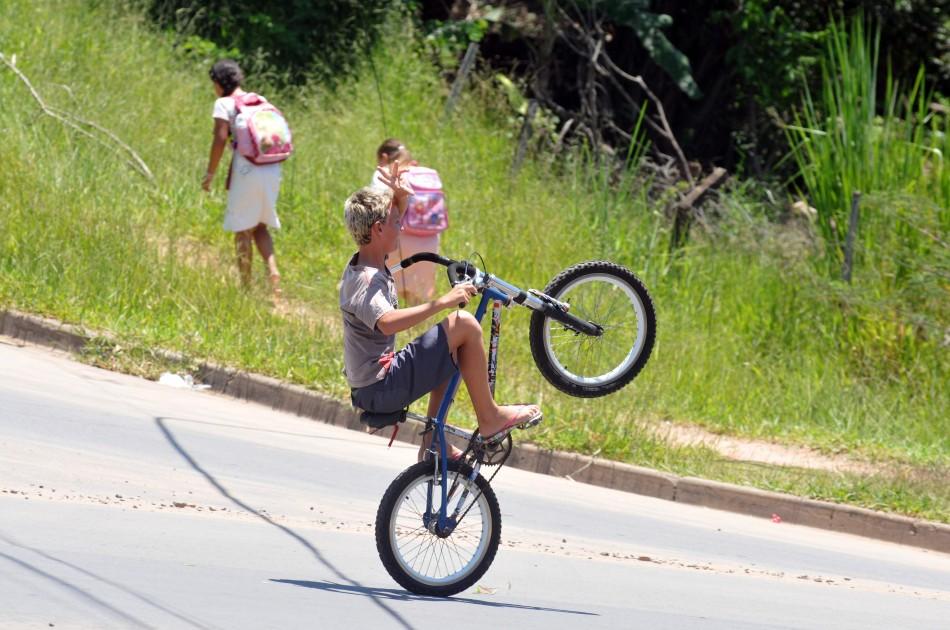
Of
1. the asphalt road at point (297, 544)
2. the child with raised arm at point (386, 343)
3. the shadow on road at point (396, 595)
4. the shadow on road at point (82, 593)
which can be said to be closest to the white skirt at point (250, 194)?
the asphalt road at point (297, 544)

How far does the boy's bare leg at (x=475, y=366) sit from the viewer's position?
5.96 m

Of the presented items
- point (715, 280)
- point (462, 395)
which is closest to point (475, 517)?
point (462, 395)

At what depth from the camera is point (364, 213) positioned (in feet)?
19.2

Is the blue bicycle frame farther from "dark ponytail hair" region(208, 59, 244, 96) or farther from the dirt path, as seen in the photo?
"dark ponytail hair" region(208, 59, 244, 96)

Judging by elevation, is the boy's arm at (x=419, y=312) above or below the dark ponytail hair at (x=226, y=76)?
below

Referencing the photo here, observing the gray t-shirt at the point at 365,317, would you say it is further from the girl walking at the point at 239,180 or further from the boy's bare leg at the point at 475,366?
the girl walking at the point at 239,180

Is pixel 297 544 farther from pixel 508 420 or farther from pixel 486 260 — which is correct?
pixel 486 260

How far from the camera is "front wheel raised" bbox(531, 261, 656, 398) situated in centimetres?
681

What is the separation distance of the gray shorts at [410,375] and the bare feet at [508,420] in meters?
0.31

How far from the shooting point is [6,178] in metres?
12.2

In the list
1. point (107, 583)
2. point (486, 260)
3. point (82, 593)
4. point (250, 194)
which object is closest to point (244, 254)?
point (250, 194)

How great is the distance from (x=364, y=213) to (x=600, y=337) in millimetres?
1504

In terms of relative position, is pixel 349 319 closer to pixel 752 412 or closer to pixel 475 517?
pixel 475 517

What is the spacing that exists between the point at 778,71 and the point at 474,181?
4845 mm
